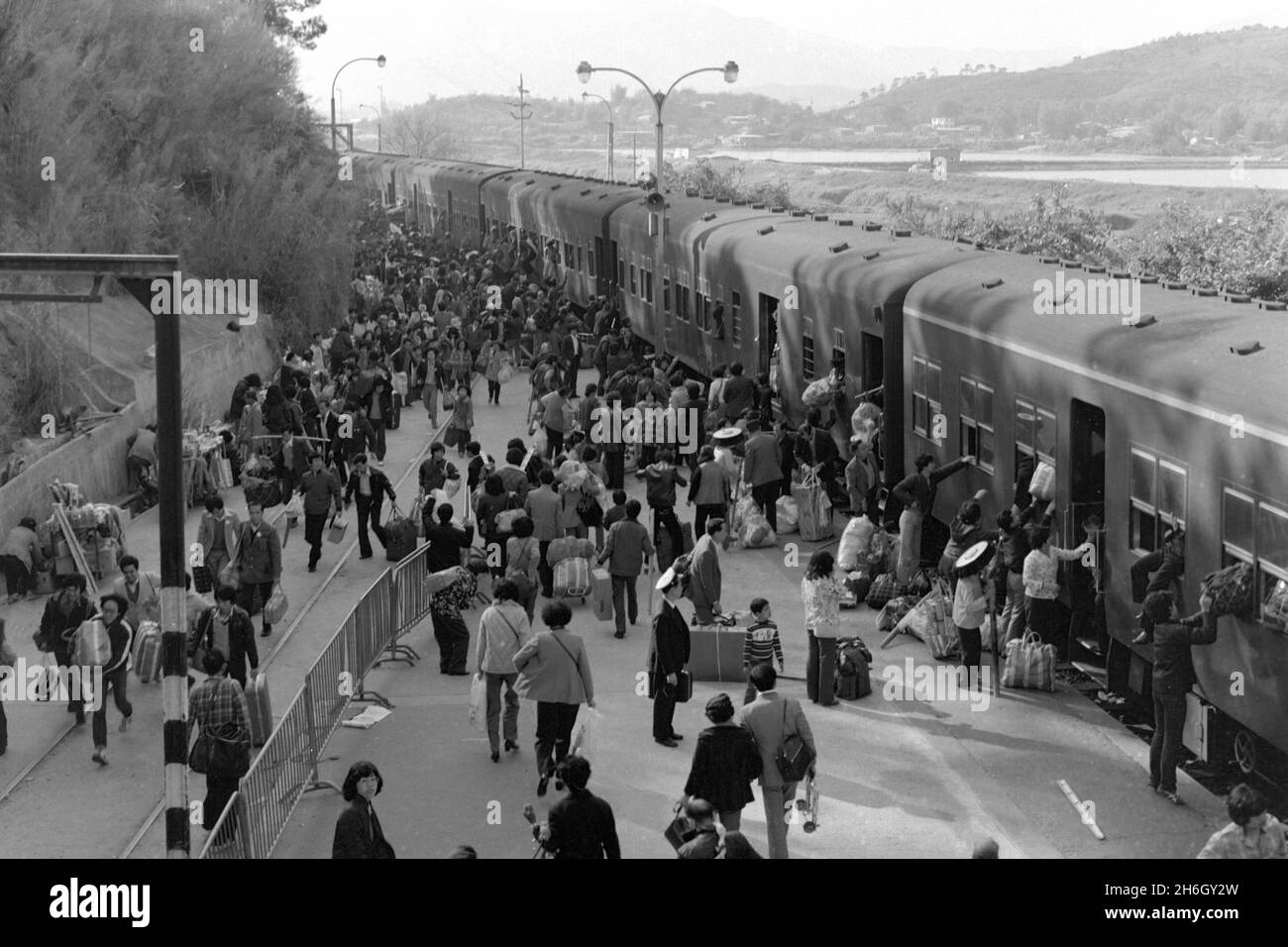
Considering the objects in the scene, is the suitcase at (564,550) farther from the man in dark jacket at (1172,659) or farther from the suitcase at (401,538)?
the man in dark jacket at (1172,659)

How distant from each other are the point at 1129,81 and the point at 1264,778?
192806 millimetres

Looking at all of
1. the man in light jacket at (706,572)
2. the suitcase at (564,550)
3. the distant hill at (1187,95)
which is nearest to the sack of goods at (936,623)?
the man in light jacket at (706,572)

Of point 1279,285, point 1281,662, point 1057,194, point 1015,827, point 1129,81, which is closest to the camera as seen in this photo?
point 1281,662

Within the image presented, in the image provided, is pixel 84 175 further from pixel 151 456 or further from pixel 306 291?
pixel 151 456

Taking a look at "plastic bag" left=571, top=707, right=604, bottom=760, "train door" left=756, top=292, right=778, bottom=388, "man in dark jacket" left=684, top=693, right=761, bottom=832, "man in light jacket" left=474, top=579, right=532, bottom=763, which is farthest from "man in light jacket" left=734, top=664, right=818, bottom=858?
"train door" left=756, top=292, right=778, bottom=388

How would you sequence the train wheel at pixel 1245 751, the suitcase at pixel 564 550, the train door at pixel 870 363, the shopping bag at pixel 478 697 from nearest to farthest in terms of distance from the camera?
the train wheel at pixel 1245 751 → the shopping bag at pixel 478 697 → the suitcase at pixel 564 550 → the train door at pixel 870 363

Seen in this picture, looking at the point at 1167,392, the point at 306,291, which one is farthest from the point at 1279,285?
the point at 1167,392

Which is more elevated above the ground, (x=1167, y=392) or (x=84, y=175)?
(x=84, y=175)

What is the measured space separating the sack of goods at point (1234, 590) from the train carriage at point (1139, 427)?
0.30 ft

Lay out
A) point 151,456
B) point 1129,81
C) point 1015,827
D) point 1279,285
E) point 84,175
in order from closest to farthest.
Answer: point 1015,827 → point 151,456 → point 84,175 → point 1279,285 → point 1129,81

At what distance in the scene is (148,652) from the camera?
14969 millimetres

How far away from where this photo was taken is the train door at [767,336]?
2514 centimetres

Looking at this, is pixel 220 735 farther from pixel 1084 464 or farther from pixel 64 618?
pixel 1084 464

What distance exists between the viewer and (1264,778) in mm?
11906
